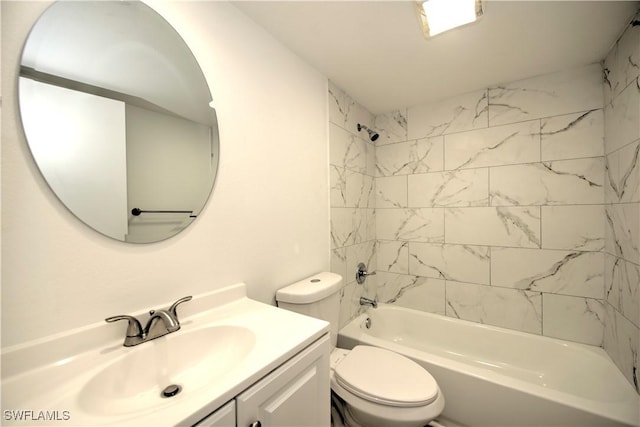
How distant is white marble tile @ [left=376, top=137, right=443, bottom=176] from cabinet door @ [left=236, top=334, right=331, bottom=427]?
1.80 meters

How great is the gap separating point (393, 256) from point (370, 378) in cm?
124

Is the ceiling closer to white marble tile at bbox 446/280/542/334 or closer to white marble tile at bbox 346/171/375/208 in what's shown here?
white marble tile at bbox 346/171/375/208

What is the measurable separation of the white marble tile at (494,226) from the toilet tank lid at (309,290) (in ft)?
3.95

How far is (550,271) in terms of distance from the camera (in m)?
1.71

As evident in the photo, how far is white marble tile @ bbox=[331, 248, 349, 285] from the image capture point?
179cm

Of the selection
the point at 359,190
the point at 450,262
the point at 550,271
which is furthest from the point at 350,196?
the point at 550,271

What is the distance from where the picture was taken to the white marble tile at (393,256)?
2268mm

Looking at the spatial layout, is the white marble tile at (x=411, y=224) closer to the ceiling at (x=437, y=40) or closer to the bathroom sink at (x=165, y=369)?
the ceiling at (x=437, y=40)

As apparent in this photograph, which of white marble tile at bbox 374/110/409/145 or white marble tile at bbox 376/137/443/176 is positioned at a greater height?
white marble tile at bbox 374/110/409/145

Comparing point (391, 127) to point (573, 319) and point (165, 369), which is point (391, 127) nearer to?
point (573, 319)

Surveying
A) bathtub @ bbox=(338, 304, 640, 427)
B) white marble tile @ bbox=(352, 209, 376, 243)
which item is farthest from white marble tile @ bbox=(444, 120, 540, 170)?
bathtub @ bbox=(338, 304, 640, 427)

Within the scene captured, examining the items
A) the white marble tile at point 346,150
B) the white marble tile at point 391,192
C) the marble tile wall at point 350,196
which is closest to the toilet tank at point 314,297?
the marble tile wall at point 350,196

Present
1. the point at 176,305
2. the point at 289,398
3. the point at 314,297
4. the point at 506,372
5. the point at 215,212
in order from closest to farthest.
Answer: the point at 289,398 → the point at 176,305 → the point at 215,212 → the point at 314,297 → the point at 506,372

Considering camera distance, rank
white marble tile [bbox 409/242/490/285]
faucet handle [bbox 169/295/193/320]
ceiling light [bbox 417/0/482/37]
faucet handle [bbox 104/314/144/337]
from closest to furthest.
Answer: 1. faucet handle [bbox 104/314/144/337]
2. faucet handle [bbox 169/295/193/320]
3. ceiling light [bbox 417/0/482/37]
4. white marble tile [bbox 409/242/490/285]
